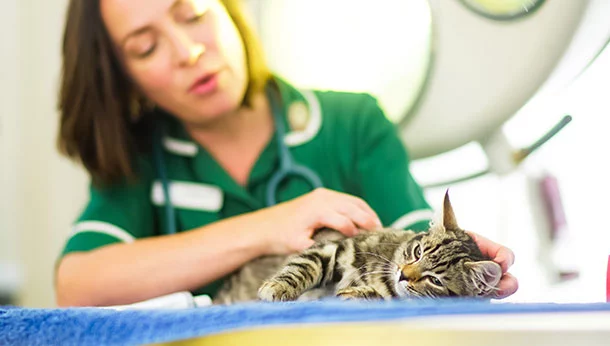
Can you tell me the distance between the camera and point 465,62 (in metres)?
0.61

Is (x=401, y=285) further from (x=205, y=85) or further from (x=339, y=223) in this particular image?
(x=205, y=85)

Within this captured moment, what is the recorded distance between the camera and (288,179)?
70 centimetres

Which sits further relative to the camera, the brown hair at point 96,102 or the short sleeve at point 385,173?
the brown hair at point 96,102

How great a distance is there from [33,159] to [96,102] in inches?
8.9

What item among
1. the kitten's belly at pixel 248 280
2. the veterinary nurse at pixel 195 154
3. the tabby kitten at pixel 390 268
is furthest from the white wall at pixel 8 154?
the tabby kitten at pixel 390 268

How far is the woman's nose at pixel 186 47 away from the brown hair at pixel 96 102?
0.10m

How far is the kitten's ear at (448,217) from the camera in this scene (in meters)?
0.55

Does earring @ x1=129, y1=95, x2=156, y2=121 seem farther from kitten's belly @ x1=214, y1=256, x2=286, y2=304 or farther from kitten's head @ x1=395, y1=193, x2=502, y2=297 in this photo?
kitten's head @ x1=395, y1=193, x2=502, y2=297

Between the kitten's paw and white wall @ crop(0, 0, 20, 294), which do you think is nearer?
the kitten's paw

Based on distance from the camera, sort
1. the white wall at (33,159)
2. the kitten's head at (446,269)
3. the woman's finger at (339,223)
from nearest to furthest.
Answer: the kitten's head at (446,269) < the woman's finger at (339,223) < the white wall at (33,159)

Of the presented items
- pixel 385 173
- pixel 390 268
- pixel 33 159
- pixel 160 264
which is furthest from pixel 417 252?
pixel 33 159

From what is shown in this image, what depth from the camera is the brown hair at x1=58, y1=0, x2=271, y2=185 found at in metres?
0.75

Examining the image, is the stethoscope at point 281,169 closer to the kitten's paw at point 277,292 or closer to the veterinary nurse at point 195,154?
the veterinary nurse at point 195,154

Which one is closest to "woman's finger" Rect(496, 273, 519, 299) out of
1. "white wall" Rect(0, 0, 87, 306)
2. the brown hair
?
the brown hair
